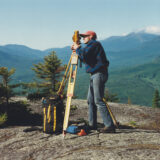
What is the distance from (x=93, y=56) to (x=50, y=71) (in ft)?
58.0

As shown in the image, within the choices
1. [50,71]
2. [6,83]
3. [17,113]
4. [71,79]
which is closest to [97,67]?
[71,79]

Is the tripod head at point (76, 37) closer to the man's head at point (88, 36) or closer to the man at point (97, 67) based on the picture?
the man at point (97, 67)

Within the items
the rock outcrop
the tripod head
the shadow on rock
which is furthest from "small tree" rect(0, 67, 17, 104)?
the tripod head

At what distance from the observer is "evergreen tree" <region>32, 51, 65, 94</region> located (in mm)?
22344

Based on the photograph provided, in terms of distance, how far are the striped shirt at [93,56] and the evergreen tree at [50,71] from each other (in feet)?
52.7

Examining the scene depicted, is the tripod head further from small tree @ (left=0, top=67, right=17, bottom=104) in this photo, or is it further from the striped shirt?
small tree @ (left=0, top=67, right=17, bottom=104)

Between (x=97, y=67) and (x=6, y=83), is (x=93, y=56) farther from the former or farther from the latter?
(x=6, y=83)

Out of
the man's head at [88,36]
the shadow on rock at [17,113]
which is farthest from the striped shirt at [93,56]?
the shadow on rock at [17,113]

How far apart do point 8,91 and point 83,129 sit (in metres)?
5.20

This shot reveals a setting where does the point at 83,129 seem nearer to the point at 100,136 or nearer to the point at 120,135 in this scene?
the point at 100,136

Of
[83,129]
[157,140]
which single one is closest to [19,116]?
[83,129]

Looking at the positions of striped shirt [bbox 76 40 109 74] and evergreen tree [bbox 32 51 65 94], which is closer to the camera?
striped shirt [bbox 76 40 109 74]

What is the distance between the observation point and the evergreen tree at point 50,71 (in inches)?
880

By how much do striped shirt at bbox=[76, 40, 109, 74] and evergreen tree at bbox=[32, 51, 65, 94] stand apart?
1608cm
